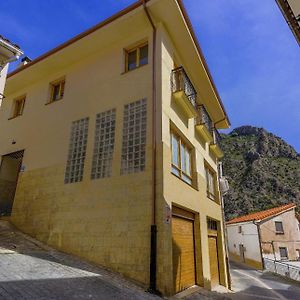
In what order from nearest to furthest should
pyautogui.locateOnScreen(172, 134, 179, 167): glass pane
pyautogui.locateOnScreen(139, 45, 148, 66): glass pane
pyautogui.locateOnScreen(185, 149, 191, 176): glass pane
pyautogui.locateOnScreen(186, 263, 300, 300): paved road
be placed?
pyautogui.locateOnScreen(186, 263, 300, 300): paved road → pyautogui.locateOnScreen(172, 134, 179, 167): glass pane → pyautogui.locateOnScreen(139, 45, 148, 66): glass pane → pyautogui.locateOnScreen(185, 149, 191, 176): glass pane

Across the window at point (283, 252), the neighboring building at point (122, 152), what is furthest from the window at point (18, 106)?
the window at point (283, 252)

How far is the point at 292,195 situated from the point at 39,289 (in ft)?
205

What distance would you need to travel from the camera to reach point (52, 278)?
5777 mm

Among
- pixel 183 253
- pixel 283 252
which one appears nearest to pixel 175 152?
pixel 183 253

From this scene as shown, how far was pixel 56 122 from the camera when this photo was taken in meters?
11.0

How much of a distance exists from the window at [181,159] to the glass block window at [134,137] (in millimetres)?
1323

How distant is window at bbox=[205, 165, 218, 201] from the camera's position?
44.9ft

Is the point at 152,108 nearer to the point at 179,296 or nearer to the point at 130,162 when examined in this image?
the point at 130,162

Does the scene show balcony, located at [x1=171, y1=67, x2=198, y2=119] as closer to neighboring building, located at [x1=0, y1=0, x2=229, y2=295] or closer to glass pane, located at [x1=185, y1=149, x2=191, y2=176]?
neighboring building, located at [x1=0, y1=0, x2=229, y2=295]

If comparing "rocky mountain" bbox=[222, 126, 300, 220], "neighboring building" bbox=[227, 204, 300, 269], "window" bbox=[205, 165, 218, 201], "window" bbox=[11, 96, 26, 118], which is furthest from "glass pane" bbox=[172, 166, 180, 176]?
"rocky mountain" bbox=[222, 126, 300, 220]

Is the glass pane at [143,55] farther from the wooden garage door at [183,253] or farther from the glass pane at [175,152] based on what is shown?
the wooden garage door at [183,253]

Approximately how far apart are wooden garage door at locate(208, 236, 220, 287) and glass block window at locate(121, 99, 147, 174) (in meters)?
5.79

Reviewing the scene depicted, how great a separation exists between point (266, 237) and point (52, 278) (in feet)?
90.9

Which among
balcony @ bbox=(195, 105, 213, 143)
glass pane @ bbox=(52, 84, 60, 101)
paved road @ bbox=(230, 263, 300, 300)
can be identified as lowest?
paved road @ bbox=(230, 263, 300, 300)
